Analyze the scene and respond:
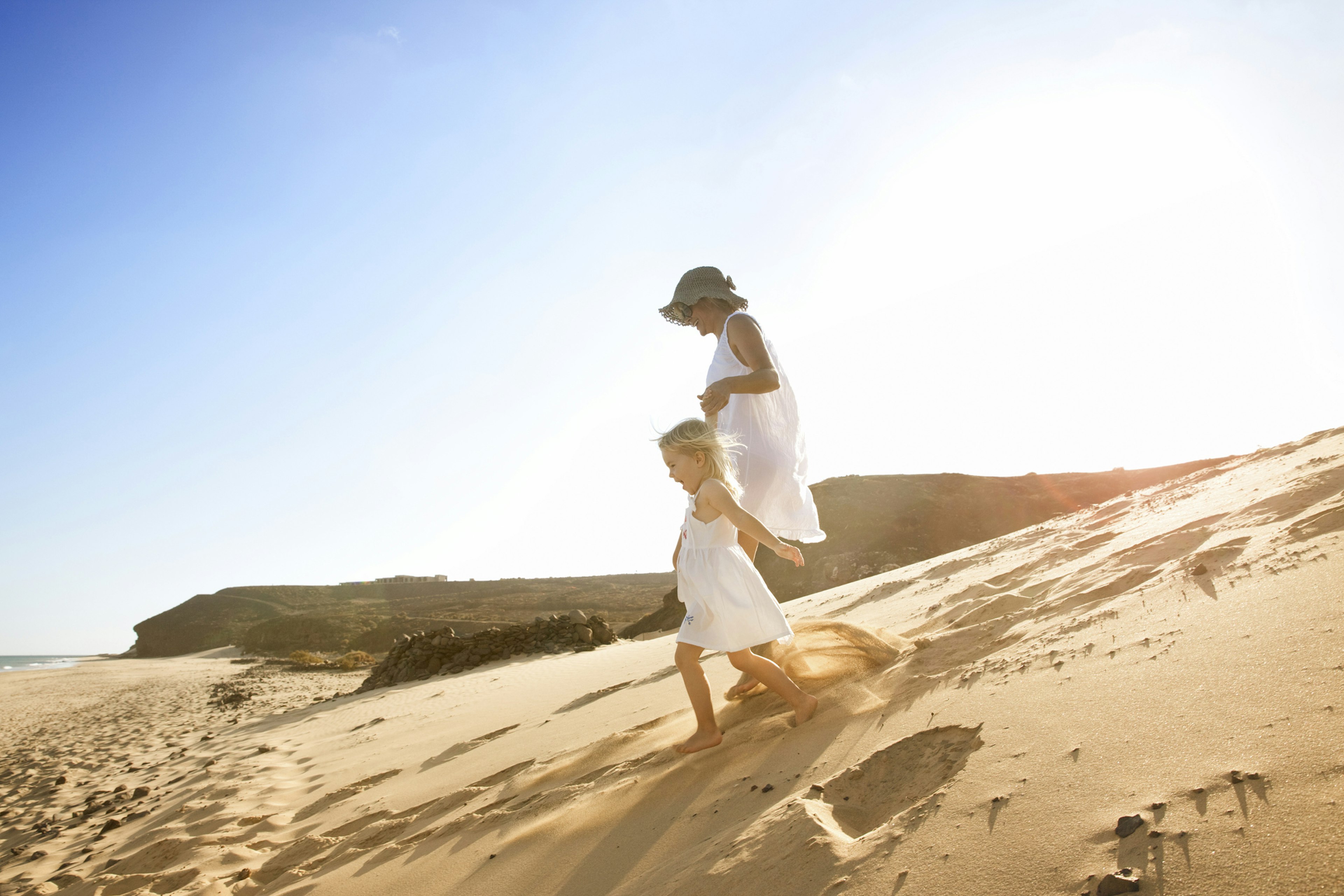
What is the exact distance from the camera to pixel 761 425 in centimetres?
307

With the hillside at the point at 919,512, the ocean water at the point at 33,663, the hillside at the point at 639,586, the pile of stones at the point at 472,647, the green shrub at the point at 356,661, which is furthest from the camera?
the ocean water at the point at 33,663

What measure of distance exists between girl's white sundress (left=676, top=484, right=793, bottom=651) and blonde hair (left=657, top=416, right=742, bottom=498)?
142 mm

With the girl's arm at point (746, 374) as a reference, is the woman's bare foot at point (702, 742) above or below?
below

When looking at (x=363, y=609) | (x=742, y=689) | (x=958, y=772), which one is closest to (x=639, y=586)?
(x=363, y=609)

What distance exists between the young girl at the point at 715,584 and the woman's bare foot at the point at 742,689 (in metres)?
0.26

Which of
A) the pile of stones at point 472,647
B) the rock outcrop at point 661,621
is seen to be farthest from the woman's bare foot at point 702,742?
the rock outcrop at point 661,621

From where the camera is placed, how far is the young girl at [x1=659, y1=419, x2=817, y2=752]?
2287 millimetres

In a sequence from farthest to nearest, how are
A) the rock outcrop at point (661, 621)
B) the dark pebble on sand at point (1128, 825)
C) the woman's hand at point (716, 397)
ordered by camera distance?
the rock outcrop at point (661, 621) < the woman's hand at point (716, 397) < the dark pebble on sand at point (1128, 825)

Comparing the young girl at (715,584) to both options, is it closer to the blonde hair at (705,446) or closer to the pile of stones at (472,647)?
the blonde hair at (705,446)

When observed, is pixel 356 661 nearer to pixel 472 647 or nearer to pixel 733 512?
pixel 472 647

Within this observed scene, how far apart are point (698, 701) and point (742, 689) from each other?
425mm

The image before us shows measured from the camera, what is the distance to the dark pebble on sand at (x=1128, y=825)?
3.31 feet

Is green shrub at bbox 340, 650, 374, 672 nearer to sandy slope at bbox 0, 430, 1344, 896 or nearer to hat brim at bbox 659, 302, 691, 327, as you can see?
sandy slope at bbox 0, 430, 1344, 896

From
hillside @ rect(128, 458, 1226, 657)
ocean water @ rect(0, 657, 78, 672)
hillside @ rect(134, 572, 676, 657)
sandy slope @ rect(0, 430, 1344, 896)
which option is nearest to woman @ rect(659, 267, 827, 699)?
sandy slope @ rect(0, 430, 1344, 896)
